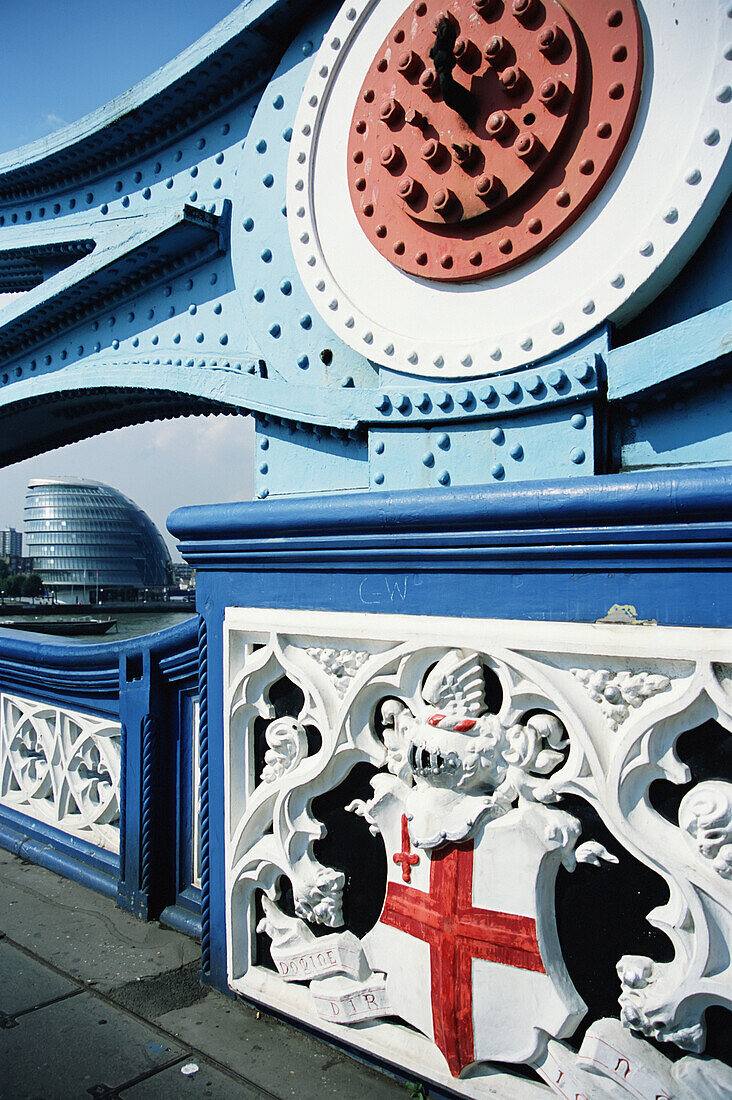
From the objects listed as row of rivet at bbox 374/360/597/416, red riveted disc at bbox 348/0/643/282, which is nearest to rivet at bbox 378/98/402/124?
red riveted disc at bbox 348/0/643/282

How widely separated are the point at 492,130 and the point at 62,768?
3.02 meters

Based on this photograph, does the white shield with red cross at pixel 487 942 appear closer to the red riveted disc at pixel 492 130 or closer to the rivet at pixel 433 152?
the red riveted disc at pixel 492 130

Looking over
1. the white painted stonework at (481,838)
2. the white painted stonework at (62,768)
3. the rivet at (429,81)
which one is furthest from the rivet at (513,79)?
the white painted stonework at (62,768)

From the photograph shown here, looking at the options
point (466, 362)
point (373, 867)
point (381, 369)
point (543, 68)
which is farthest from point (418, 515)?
point (543, 68)

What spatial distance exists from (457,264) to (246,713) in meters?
1.53

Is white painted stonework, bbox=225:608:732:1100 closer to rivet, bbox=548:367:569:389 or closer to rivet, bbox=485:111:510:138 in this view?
rivet, bbox=548:367:569:389

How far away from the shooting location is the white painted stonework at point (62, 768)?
10.5 ft

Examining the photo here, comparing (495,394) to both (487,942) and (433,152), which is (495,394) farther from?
(487,942)

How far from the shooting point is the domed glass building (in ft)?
201

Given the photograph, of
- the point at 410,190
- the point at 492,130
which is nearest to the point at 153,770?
the point at 410,190

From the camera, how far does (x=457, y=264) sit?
94.7 inches

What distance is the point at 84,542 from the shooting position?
206ft

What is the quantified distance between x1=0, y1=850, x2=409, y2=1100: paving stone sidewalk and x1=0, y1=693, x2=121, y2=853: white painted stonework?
431mm

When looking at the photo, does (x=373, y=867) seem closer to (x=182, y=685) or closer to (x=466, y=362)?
(x=182, y=685)
